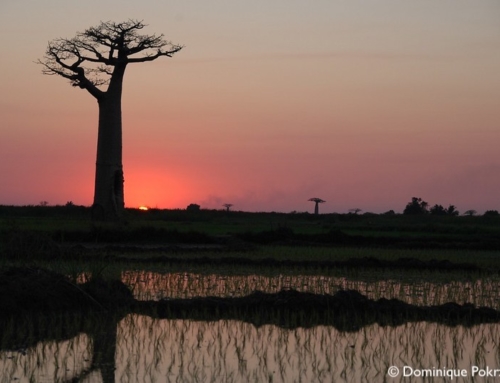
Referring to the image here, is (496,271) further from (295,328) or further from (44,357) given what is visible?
(44,357)

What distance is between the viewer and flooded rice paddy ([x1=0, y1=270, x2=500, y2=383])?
6746 mm

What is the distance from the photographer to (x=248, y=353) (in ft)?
25.0

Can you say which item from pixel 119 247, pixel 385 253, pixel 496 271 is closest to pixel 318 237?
pixel 385 253

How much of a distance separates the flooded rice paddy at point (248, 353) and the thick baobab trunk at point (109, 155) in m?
16.9

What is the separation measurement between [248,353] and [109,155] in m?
19.1

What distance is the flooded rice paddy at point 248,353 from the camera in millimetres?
6746

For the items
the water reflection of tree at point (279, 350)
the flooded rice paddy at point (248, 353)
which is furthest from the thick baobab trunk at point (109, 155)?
the water reflection of tree at point (279, 350)

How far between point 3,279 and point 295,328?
3.56 meters

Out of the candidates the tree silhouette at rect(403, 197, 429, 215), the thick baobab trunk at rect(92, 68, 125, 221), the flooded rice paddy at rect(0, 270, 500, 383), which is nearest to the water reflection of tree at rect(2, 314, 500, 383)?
the flooded rice paddy at rect(0, 270, 500, 383)

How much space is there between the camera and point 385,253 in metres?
19.6

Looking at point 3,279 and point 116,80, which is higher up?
point 116,80

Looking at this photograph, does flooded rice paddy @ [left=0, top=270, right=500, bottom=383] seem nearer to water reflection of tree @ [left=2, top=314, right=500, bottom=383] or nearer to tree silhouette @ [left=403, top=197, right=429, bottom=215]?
water reflection of tree @ [left=2, top=314, right=500, bottom=383]

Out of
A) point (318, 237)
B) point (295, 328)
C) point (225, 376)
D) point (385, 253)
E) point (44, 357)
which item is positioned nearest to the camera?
point (225, 376)

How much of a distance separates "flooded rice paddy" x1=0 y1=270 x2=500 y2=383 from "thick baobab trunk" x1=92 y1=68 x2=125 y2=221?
1687 cm
